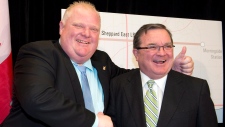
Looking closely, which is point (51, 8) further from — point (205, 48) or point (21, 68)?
point (205, 48)

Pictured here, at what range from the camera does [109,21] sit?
3072mm

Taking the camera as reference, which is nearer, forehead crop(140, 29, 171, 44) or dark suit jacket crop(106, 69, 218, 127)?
dark suit jacket crop(106, 69, 218, 127)

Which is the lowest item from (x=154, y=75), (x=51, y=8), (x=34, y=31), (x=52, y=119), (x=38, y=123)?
(x=38, y=123)

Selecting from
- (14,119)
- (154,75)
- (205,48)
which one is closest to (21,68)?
(14,119)

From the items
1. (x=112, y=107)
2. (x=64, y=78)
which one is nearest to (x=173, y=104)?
(x=112, y=107)

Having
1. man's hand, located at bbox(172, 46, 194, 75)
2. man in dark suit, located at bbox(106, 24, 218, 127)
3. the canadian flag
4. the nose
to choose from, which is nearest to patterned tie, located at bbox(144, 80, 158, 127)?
man in dark suit, located at bbox(106, 24, 218, 127)

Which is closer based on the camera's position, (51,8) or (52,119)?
(52,119)

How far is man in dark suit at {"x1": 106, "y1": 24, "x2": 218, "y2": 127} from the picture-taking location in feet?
6.06

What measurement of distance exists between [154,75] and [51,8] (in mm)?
1871

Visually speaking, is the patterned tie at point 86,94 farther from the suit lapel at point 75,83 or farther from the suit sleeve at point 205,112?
the suit sleeve at point 205,112

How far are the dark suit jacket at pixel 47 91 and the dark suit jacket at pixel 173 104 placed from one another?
15 cm

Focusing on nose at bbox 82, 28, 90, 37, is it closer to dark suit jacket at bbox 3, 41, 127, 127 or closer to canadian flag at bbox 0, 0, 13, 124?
dark suit jacket at bbox 3, 41, 127, 127

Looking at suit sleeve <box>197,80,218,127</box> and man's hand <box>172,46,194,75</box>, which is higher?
man's hand <box>172,46,194,75</box>

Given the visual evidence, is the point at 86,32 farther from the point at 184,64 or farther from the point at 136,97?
the point at 184,64
